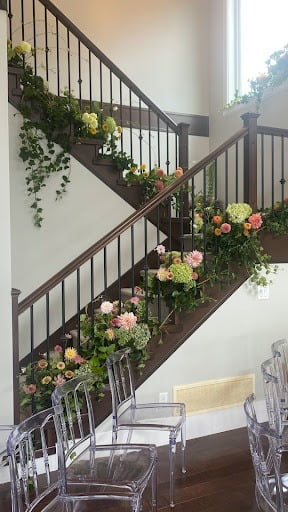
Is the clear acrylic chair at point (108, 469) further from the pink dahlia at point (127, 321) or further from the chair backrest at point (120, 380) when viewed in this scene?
the pink dahlia at point (127, 321)

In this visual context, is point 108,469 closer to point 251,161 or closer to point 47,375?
point 47,375

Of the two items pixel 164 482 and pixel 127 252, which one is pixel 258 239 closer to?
pixel 127 252

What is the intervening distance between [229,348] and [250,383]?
0.36m

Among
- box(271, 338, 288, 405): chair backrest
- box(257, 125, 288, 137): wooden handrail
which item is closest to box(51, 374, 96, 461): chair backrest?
box(271, 338, 288, 405): chair backrest

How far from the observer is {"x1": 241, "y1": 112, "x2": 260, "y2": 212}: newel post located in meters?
3.75

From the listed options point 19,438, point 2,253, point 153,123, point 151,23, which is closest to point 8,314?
point 2,253

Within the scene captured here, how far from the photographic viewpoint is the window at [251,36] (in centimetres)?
522

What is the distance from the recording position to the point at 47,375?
2.96 metres

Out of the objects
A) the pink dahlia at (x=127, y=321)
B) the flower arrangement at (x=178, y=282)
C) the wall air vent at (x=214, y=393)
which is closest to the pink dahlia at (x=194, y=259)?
the flower arrangement at (x=178, y=282)

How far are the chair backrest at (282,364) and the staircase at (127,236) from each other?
567mm

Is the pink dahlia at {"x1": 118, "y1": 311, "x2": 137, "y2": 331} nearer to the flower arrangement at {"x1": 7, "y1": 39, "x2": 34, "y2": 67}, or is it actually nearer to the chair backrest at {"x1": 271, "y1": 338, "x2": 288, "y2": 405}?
the chair backrest at {"x1": 271, "y1": 338, "x2": 288, "y2": 405}

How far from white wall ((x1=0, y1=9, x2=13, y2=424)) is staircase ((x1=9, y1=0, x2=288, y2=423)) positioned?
0.04 m

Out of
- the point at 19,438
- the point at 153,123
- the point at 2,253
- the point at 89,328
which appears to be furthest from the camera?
the point at 153,123

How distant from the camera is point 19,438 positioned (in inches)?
69.1
